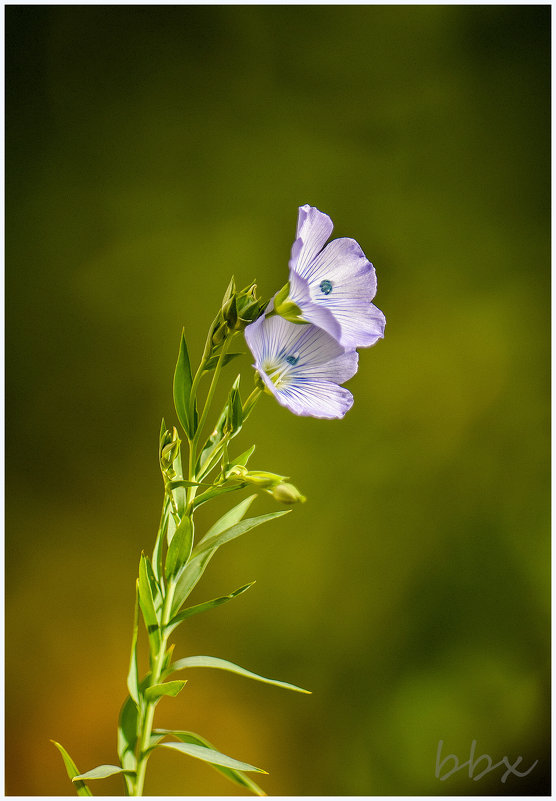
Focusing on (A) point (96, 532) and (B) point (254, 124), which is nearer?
(A) point (96, 532)

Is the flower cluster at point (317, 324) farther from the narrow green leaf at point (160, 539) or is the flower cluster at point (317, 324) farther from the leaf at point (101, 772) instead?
the leaf at point (101, 772)

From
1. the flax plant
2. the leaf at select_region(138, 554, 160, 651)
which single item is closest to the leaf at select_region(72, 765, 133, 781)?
the flax plant

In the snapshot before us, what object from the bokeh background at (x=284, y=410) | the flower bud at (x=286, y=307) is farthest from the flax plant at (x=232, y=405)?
the bokeh background at (x=284, y=410)

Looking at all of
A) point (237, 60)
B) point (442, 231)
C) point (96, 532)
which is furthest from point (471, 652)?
point (237, 60)

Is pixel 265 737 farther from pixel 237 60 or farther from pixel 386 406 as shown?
pixel 237 60

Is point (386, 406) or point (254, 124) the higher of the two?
point (254, 124)

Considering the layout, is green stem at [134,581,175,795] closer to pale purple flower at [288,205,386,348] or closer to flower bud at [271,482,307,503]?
flower bud at [271,482,307,503]

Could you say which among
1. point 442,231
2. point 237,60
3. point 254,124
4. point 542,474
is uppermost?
point 237,60

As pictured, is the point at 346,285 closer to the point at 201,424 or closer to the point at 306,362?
the point at 306,362
